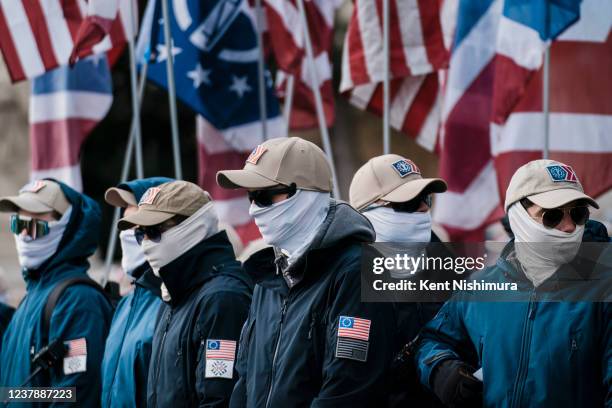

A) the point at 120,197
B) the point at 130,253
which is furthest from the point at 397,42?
the point at 130,253

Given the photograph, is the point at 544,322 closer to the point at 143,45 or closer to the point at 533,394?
the point at 533,394

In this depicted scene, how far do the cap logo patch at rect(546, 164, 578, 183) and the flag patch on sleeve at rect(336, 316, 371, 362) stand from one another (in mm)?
900

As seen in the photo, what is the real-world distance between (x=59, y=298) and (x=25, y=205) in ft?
2.49

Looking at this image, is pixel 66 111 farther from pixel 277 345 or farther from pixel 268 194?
pixel 277 345

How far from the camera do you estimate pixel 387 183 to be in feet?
18.9

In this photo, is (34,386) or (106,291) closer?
(34,386)

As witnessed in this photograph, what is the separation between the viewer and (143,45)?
11344 millimetres

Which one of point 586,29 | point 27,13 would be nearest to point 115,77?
point 27,13

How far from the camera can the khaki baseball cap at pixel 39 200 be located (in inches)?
273

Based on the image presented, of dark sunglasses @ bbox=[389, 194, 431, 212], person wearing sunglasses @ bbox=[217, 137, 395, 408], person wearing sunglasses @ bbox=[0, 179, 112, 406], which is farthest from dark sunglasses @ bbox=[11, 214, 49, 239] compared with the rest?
dark sunglasses @ bbox=[389, 194, 431, 212]

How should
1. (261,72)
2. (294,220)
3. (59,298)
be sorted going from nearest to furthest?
(294,220), (59,298), (261,72)

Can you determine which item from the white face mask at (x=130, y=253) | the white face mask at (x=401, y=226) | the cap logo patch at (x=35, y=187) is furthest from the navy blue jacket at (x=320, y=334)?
the cap logo patch at (x=35, y=187)

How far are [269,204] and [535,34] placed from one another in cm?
425

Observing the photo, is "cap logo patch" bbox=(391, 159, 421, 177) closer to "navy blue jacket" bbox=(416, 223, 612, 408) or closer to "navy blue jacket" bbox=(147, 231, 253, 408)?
"navy blue jacket" bbox=(147, 231, 253, 408)
